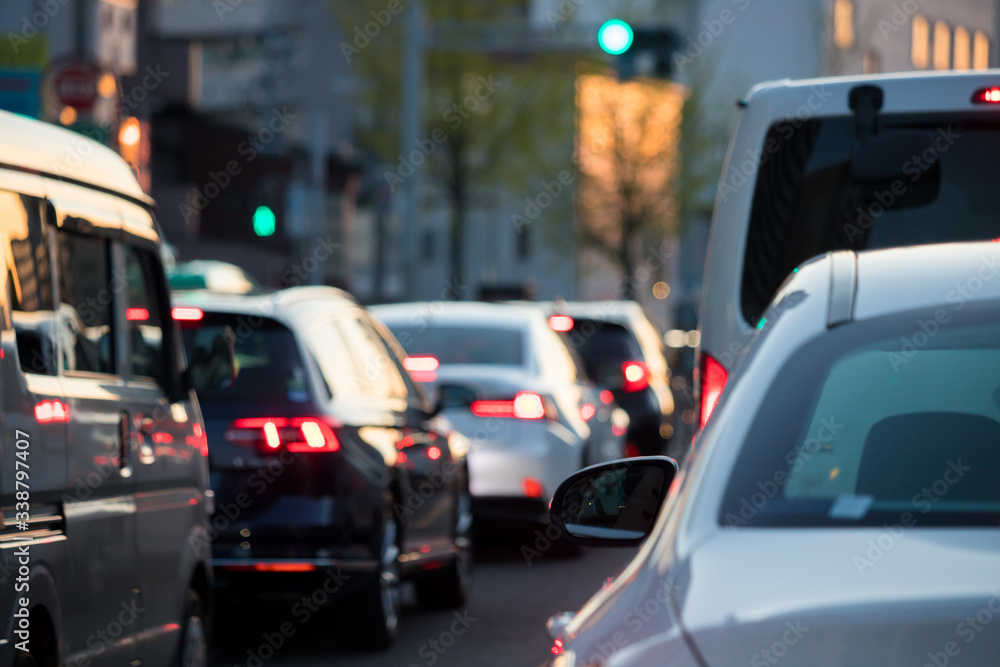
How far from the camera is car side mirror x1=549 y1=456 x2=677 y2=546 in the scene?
3.44 m

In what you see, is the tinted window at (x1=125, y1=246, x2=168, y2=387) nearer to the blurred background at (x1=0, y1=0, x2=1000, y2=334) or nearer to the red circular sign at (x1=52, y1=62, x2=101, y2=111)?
the red circular sign at (x1=52, y1=62, x2=101, y2=111)

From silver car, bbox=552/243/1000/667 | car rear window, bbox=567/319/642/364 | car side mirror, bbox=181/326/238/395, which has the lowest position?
car rear window, bbox=567/319/642/364

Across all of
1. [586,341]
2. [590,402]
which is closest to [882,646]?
[590,402]

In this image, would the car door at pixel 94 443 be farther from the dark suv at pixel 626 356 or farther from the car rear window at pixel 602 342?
the car rear window at pixel 602 342

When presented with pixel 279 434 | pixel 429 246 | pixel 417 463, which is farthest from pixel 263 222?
pixel 429 246

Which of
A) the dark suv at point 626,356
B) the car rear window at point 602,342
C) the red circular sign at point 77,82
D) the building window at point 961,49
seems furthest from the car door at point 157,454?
the building window at point 961,49

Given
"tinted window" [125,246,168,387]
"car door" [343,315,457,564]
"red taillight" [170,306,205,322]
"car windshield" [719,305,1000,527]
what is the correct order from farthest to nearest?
"car door" [343,315,457,564] → "red taillight" [170,306,205,322] → "tinted window" [125,246,168,387] → "car windshield" [719,305,1000,527]

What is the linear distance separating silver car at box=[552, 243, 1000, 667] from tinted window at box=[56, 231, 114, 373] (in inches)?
100

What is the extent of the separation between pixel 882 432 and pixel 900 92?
3.89m

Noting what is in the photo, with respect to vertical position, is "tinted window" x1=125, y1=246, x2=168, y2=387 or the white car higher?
"tinted window" x1=125, y1=246, x2=168, y2=387

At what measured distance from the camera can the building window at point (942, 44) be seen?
71875 millimetres

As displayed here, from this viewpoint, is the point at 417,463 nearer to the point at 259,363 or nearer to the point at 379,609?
the point at 379,609

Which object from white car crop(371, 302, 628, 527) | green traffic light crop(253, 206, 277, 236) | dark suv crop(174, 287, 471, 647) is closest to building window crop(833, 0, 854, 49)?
green traffic light crop(253, 206, 277, 236)

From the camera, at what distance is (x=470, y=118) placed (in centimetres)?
5069
